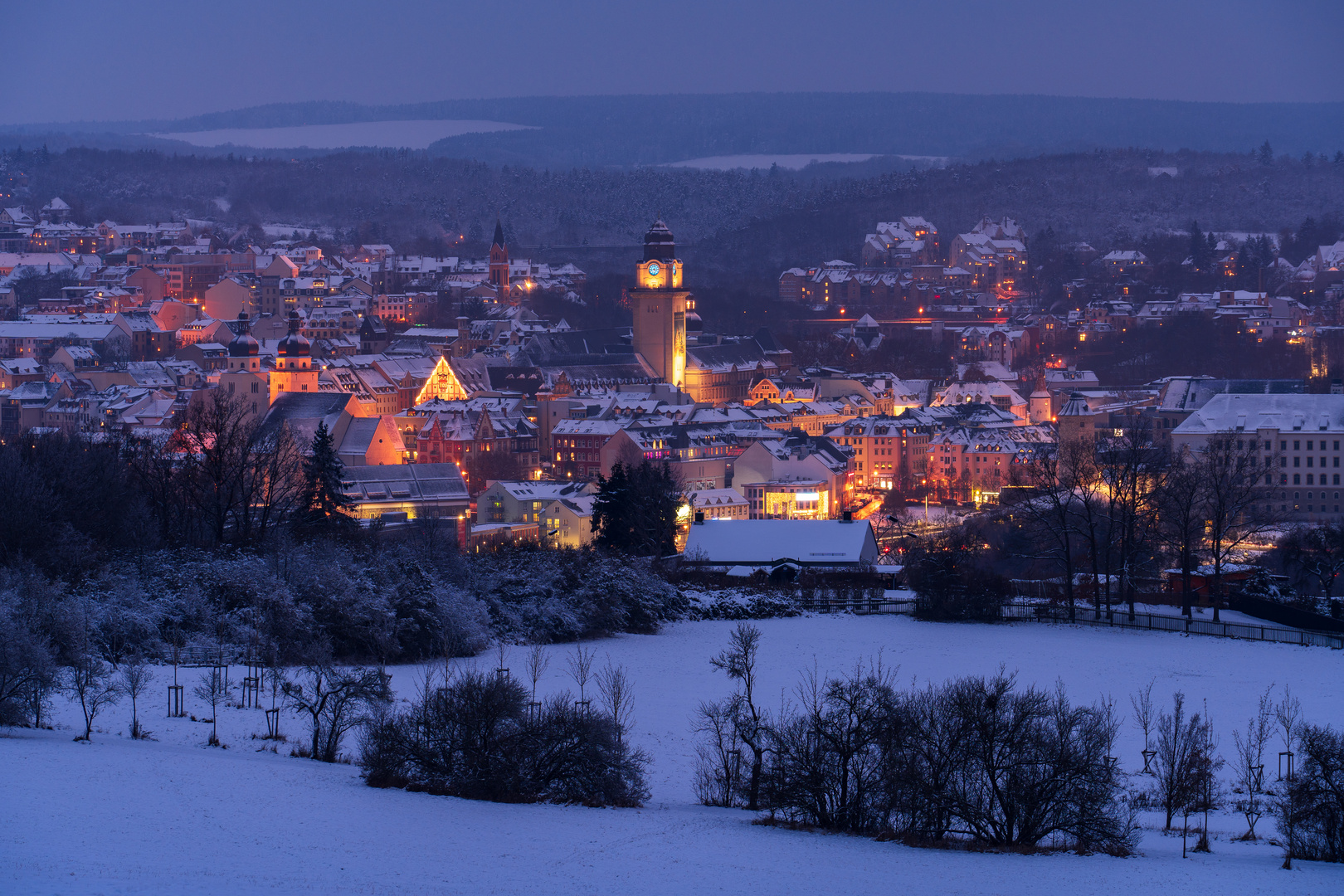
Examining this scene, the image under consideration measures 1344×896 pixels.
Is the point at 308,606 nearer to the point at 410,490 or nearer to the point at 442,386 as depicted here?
the point at 410,490

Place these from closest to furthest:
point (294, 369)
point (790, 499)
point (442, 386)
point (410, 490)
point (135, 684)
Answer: point (135, 684)
point (410, 490)
point (790, 499)
point (294, 369)
point (442, 386)

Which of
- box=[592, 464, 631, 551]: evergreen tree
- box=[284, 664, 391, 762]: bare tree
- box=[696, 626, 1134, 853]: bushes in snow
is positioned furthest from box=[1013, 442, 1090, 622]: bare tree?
box=[284, 664, 391, 762]: bare tree

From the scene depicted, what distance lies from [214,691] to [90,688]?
148 cm

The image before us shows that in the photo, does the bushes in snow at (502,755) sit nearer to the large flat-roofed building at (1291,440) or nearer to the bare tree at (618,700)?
the bare tree at (618,700)

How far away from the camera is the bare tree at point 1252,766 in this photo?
699 inches

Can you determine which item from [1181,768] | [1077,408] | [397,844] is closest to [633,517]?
[1181,768]

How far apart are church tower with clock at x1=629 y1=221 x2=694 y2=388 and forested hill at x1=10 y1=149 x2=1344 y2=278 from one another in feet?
153

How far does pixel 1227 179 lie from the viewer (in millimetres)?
178625

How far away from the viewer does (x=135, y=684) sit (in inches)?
772

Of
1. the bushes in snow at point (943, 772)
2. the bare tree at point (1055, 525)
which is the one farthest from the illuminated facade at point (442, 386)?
the bushes in snow at point (943, 772)

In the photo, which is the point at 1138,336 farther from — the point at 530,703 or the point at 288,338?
the point at 530,703

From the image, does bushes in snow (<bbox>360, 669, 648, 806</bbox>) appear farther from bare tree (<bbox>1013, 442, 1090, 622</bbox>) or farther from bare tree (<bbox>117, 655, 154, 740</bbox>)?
bare tree (<bbox>1013, 442, 1090, 622</bbox>)

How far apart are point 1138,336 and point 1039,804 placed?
9871cm

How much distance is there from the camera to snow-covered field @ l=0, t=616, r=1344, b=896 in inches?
583
